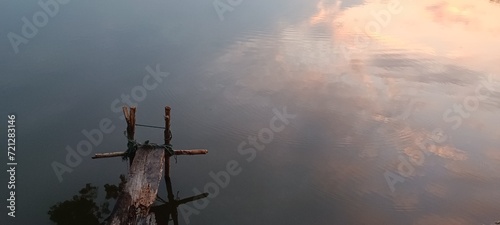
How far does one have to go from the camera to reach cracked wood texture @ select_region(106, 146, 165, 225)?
831 cm

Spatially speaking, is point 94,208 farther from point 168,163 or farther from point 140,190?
point 168,163

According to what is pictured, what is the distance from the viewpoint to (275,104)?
49.2 feet

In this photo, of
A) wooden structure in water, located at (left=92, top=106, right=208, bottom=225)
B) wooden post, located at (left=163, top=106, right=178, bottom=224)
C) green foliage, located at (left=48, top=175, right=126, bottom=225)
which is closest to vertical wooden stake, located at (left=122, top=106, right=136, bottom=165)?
wooden structure in water, located at (left=92, top=106, right=208, bottom=225)

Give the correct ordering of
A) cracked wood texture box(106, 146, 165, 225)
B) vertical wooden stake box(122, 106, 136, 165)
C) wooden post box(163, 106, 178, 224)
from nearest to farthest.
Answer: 1. cracked wood texture box(106, 146, 165, 225)
2. vertical wooden stake box(122, 106, 136, 165)
3. wooden post box(163, 106, 178, 224)

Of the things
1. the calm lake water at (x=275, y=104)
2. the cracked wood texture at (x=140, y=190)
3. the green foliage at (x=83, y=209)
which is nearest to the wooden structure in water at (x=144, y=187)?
the cracked wood texture at (x=140, y=190)

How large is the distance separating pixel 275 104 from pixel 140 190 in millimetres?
7236

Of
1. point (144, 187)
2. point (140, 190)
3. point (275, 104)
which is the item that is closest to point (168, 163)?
point (144, 187)

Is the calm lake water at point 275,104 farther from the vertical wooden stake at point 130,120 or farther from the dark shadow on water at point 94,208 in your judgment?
the vertical wooden stake at point 130,120

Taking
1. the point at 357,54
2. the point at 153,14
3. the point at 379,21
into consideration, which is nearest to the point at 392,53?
the point at 357,54

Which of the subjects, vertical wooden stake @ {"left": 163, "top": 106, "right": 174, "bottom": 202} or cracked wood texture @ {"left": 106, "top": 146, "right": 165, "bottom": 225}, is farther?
vertical wooden stake @ {"left": 163, "top": 106, "right": 174, "bottom": 202}

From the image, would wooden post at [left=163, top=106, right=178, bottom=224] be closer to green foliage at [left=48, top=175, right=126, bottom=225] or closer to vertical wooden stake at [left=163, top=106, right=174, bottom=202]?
vertical wooden stake at [left=163, top=106, right=174, bottom=202]

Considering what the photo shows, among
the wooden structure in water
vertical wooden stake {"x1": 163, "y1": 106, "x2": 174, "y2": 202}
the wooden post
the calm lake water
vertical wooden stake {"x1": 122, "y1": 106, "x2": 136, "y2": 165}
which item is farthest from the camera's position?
the calm lake water

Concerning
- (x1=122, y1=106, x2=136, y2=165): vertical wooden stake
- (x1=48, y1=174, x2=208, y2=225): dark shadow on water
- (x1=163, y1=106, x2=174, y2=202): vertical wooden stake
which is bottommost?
(x1=48, y1=174, x2=208, y2=225): dark shadow on water

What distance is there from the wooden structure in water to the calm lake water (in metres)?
0.69
